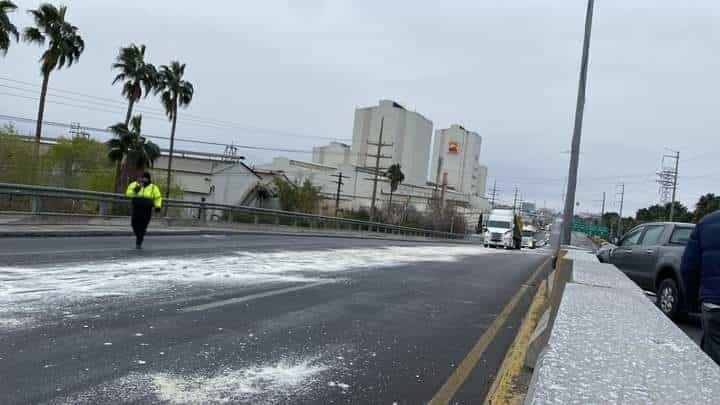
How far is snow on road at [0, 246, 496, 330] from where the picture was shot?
21.0 ft

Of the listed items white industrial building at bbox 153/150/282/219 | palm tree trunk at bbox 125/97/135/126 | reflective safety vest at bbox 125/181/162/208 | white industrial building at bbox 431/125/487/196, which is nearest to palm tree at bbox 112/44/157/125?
palm tree trunk at bbox 125/97/135/126

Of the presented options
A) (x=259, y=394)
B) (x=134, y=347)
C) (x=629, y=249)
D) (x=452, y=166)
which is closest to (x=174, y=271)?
(x=134, y=347)

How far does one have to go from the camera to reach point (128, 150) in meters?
41.6

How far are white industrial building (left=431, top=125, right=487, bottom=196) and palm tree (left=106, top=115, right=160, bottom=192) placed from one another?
11522cm

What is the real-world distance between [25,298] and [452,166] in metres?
153

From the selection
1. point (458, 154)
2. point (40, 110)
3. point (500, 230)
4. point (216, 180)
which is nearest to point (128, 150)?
point (40, 110)

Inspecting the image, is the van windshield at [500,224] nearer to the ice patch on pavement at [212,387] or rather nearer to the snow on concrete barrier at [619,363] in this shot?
the snow on concrete barrier at [619,363]

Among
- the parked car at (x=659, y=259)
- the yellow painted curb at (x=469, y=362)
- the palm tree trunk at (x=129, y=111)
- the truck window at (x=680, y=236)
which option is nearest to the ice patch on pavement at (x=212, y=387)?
the yellow painted curb at (x=469, y=362)

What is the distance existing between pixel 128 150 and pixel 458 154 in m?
122

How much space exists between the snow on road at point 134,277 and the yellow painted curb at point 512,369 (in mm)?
3852

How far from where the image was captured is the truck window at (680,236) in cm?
1084

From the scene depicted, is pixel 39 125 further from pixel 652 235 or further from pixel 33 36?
pixel 652 235

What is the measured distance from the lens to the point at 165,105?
48625 mm

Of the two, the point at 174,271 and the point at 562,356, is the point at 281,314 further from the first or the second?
the point at 562,356
